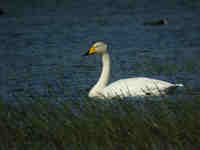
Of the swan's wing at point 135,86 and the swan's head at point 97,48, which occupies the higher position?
the swan's head at point 97,48

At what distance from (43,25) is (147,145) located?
1703cm

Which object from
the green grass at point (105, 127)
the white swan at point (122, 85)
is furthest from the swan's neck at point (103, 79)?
the green grass at point (105, 127)

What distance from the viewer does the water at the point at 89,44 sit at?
10461mm

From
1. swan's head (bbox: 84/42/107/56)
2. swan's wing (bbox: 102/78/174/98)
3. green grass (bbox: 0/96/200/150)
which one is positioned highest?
swan's head (bbox: 84/42/107/56)

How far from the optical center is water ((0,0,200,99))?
34.3ft

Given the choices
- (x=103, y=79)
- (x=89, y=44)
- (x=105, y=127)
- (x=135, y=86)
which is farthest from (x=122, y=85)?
(x=89, y=44)

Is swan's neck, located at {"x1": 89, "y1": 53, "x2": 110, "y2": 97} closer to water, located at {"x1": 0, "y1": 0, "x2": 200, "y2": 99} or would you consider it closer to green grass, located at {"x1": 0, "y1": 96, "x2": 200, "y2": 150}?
water, located at {"x1": 0, "y1": 0, "x2": 200, "y2": 99}

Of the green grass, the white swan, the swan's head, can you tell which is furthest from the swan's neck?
the green grass

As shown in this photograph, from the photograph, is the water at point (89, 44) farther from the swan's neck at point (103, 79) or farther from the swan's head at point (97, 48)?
the swan's head at point (97, 48)

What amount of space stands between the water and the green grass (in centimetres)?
247

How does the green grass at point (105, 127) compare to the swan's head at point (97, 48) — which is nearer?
the green grass at point (105, 127)

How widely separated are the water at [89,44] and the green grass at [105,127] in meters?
2.47

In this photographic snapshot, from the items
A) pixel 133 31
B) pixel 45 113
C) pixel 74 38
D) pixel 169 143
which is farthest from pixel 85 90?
pixel 133 31

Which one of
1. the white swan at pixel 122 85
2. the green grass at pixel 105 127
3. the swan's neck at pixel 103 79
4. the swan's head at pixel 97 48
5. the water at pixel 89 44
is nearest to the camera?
the green grass at pixel 105 127
